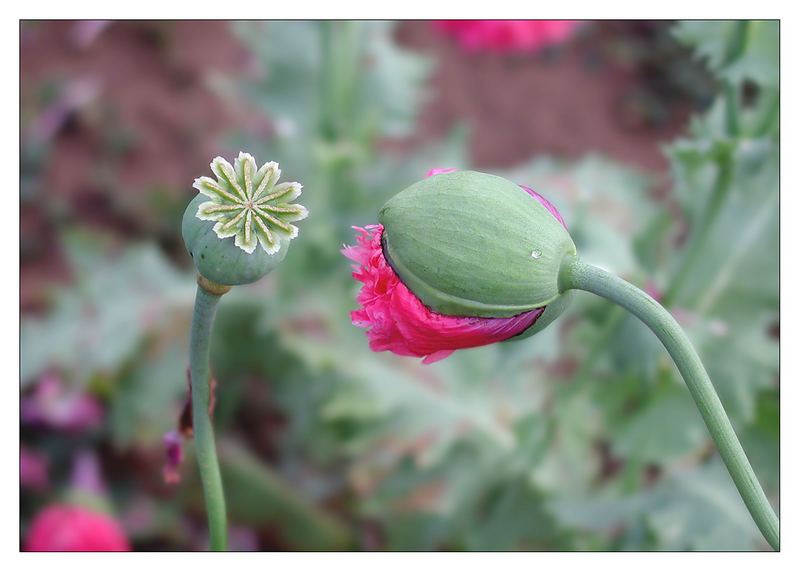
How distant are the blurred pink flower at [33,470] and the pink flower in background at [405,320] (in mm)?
1404

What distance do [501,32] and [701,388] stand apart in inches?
48.2

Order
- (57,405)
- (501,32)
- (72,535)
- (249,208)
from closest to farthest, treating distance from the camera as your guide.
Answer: (249,208)
(72,535)
(501,32)
(57,405)

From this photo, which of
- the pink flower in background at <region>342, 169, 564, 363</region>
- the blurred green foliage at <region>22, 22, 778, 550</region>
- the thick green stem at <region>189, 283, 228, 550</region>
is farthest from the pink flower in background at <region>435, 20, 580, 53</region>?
the thick green stem at <region>189, 283, 228, 550</region>

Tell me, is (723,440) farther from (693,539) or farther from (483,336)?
(693,539)

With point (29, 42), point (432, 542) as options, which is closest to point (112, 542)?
point (432, 542)

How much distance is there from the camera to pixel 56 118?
8.00 ft

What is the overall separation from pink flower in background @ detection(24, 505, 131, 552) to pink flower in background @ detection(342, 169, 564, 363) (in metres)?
0.70

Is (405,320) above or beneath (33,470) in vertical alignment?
above

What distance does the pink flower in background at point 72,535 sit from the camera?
1215mm

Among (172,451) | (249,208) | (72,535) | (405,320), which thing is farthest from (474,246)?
Result: (72,535)

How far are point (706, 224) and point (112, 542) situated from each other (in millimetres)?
1020

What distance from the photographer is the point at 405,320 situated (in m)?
0.67

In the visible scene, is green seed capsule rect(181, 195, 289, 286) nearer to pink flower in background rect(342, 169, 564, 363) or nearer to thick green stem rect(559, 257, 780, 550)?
pink flower in background rect(342, 169, 564, 363)

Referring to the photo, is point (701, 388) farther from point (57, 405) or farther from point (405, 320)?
point (57, 405)
